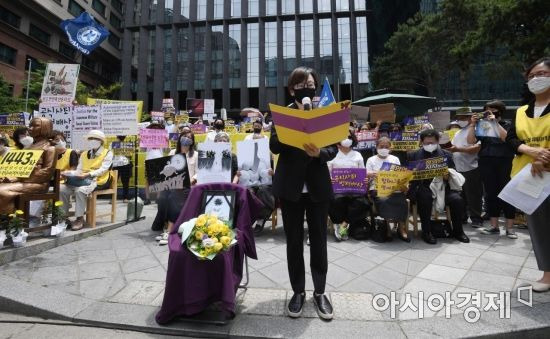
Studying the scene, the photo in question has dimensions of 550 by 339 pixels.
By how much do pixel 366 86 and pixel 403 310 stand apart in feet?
130

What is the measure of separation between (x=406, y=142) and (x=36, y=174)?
6676mm

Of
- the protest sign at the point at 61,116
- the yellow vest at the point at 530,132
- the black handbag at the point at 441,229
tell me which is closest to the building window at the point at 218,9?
the protest sign at the point at 61,116

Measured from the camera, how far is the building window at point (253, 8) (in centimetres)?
4228

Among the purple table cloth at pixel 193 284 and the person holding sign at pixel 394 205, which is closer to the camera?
the purple table cloth at pixel 193 284

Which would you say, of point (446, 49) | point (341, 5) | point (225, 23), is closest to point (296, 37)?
point (341, 5)

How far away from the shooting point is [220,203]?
3270 mm

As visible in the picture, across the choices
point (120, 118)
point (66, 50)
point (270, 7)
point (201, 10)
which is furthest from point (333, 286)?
point (201, 10)

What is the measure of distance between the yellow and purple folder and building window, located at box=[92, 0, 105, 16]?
4964 centimetres

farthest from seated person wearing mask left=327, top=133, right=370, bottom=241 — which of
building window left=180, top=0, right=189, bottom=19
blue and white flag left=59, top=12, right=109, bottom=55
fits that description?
building window left=180, top=0, right=189, bottom=19

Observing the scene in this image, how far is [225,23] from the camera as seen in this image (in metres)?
42.5

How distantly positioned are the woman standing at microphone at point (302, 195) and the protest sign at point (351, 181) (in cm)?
245

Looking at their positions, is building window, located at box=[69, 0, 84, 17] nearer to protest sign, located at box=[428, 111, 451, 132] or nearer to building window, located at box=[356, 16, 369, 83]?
building window, located at box=[356, 16, 369, 83]

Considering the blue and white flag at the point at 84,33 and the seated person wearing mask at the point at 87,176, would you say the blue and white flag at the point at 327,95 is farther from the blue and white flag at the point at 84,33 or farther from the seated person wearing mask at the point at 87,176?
the blue and white flag at the point at 84,33

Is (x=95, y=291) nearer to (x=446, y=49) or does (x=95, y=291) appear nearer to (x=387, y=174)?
(x=387, y=174)
